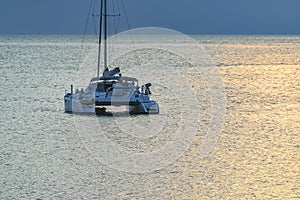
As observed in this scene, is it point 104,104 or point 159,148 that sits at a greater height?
point 104,104

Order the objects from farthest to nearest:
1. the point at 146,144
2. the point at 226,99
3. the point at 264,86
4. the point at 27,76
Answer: the point at 27,76 → the point at 264,86 → the point at 226,99 → the point at 146,144

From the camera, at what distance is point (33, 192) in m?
27.0

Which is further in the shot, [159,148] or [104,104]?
[104,104]

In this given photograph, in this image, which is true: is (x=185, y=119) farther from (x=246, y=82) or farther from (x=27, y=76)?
(x=27, y=76)

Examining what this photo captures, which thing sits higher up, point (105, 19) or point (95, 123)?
point (105, 19)

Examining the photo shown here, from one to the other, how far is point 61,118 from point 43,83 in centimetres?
2880

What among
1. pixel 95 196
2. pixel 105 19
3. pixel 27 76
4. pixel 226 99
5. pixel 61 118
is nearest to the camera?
pixel 95 196

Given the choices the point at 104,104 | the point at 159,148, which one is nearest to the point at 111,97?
the point at 104,104

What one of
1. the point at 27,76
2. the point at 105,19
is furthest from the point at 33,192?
the point at 27,76

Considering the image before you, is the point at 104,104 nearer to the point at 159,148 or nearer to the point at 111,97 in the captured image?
the point at 111,97

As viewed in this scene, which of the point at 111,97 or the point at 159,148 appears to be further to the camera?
the point at 111,97

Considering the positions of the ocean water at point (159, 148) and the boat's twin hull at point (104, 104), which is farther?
the boat's twin hull at point (104, 104)

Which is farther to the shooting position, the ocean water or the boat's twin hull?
the boat's twin hull

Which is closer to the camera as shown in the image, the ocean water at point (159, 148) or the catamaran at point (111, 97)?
the ocean water at point (159, 148)
